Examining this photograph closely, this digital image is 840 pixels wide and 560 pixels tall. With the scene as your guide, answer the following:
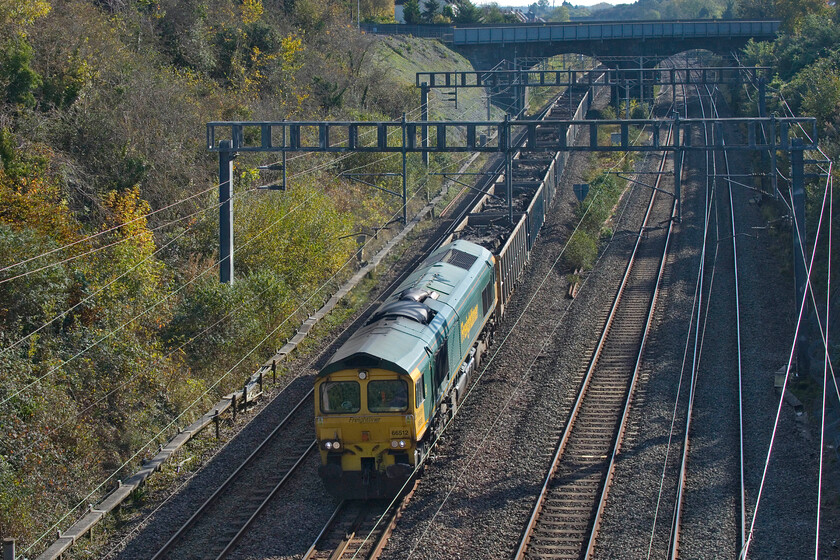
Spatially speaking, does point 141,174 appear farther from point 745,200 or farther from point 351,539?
point 745,200

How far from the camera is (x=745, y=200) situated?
1388 inches

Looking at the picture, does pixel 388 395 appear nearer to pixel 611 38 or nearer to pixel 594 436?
pixel 594 436

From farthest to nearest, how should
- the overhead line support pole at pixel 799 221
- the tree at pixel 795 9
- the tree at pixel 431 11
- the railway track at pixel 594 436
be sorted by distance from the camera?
the tree at pixel 431 11 < the tree at pixel 795 9 < the overhead line support pole at pixel 799 221 < the railway track at pixel 594 436

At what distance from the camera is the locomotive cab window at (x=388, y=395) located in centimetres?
1352

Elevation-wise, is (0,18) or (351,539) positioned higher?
(0,18)

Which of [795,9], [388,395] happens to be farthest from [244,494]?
[795,9]

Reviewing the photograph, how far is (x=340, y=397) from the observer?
13.6m

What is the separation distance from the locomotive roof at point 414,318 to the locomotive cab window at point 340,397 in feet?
0.79

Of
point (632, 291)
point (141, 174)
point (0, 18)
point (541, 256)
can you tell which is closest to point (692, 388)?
point (632, 291)

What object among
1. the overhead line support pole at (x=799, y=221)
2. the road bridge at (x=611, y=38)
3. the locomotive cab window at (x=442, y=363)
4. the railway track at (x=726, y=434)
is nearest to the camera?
the railway track at (x=726, y=434)

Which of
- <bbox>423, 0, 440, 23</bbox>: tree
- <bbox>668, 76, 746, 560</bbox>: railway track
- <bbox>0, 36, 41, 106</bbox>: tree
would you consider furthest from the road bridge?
<bbox>0, 36, 41, 106</bbox>: tree

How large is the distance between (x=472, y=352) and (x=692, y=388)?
188 inches

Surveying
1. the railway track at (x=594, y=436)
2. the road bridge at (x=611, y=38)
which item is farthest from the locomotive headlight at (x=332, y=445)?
the road bridge at (x=611, y=38)

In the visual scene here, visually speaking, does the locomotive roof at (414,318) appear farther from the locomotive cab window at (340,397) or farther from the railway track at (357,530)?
the railway track at (357,530)
